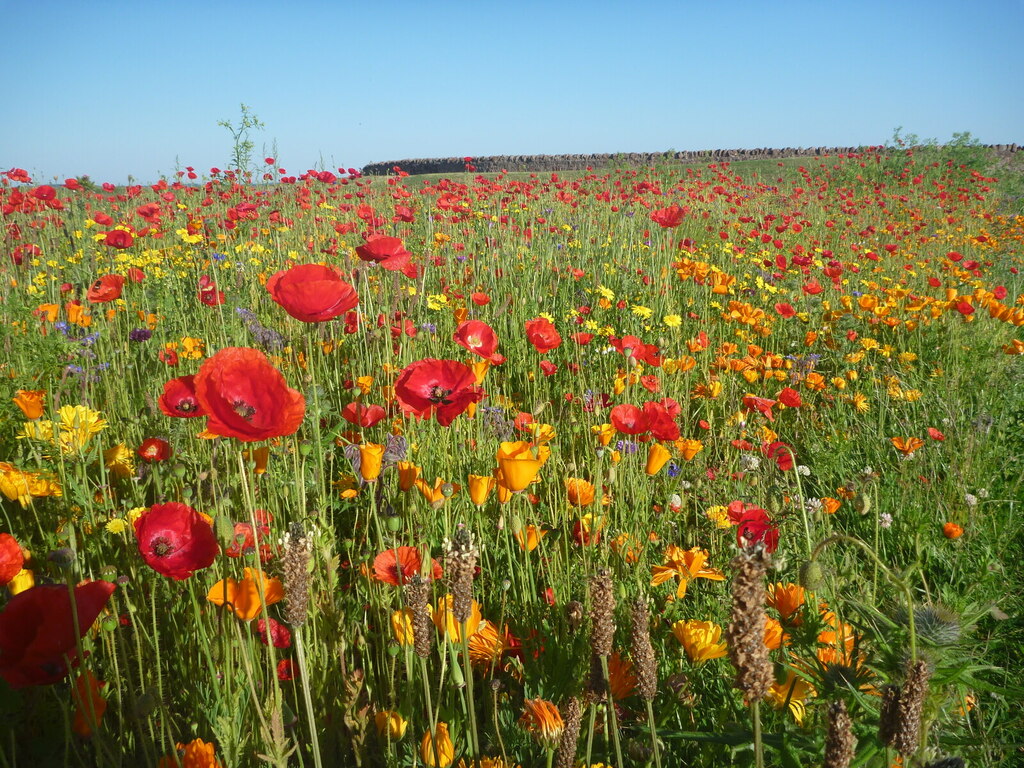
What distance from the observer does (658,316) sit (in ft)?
13.5

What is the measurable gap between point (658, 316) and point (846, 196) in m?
6.13

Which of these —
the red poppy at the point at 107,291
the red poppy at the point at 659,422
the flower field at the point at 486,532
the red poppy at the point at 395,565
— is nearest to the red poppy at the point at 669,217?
the flower field at the point at 486,532

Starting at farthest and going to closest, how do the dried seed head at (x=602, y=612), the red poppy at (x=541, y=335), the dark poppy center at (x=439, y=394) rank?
the red poppy at (x=541, y=335)
the dark poppy center at (x=439, y=394)
the dried seed head at (x=602, y=612)

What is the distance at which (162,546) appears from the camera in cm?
107

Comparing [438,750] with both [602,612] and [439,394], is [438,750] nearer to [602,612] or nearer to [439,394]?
[602,612]

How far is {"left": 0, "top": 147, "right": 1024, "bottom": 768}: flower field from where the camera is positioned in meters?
1.00

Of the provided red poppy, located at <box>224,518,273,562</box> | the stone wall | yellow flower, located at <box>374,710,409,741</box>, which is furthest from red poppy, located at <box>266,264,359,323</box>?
the stone wall

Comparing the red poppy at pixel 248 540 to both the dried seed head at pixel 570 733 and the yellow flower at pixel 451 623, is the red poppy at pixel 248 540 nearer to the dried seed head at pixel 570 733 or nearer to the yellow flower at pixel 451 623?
the yellow flower at pixel 451 623

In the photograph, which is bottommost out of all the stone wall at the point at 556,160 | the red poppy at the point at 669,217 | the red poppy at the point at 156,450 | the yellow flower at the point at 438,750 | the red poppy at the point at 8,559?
the yellow flower at the point at 438,750

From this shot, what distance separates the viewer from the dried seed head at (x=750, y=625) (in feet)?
2.24

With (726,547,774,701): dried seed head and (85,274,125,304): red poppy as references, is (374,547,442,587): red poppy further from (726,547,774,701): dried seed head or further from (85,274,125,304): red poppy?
(85,274,125,304): red poppy

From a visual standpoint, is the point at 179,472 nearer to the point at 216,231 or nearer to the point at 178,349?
the point at 178,349

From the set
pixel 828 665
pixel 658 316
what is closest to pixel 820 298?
pixel 658 316

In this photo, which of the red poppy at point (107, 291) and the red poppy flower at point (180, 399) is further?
the red poppy at point (107, 291)
